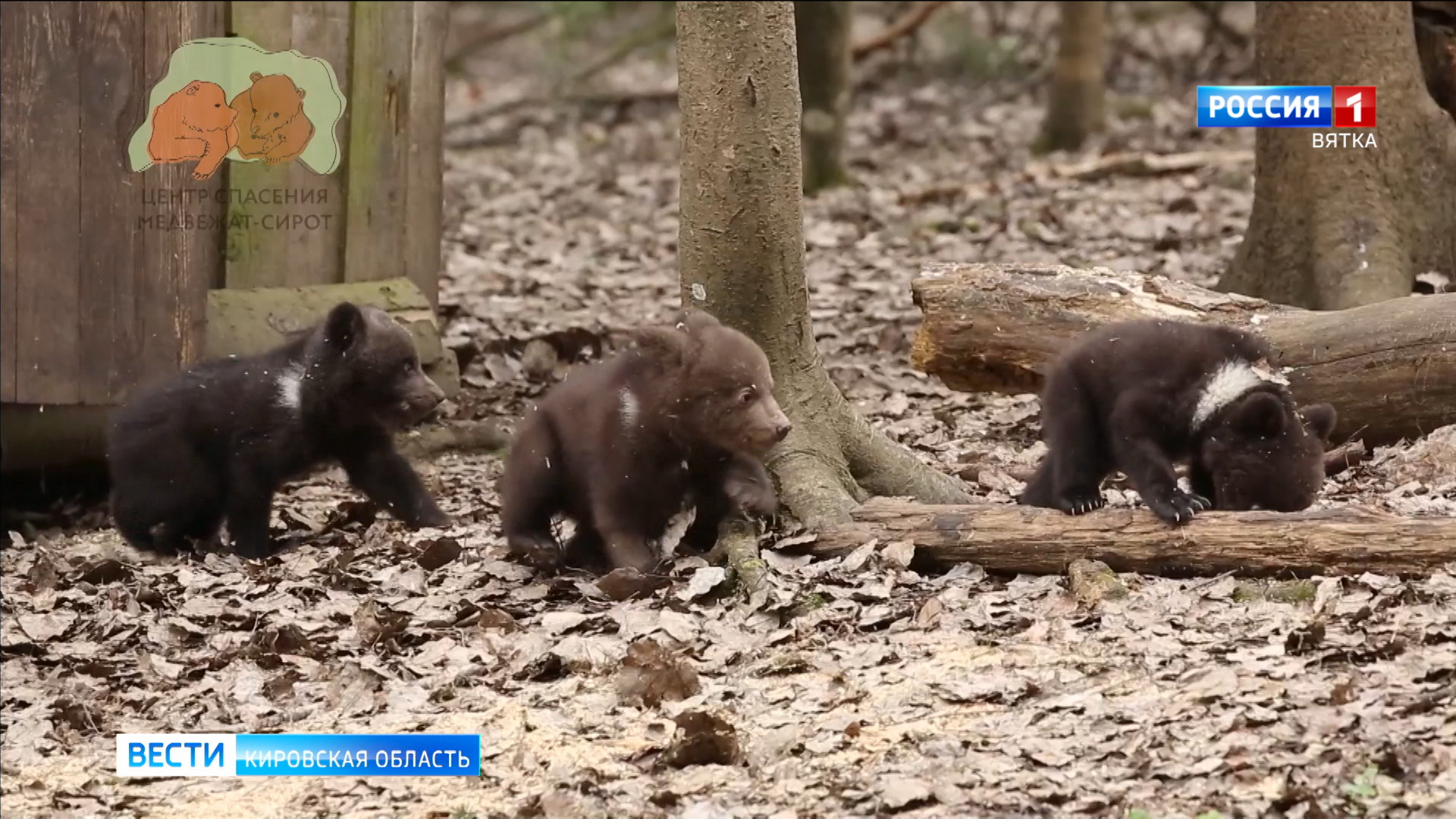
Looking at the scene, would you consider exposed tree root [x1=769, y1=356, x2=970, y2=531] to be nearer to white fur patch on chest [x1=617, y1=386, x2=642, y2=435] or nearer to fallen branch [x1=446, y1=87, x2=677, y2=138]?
white fur patch on chest [x1=617, y1=386, x2=642, y2=435]

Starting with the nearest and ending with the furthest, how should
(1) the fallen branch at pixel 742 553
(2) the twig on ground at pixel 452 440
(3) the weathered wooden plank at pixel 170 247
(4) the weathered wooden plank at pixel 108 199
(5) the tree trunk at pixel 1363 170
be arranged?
(1) the fallen branch at pixel 742 553
(4) the weathered wooden plank at pixel 108 199
(3) the weathered wooden plank at pixel 170 247
(5) the tree trunk at pixel 1363 170
(2) the twig on ground at pixel 452 440

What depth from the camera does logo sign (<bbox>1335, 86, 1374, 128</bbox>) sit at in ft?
31.3

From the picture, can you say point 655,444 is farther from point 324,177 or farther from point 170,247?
point 324,177

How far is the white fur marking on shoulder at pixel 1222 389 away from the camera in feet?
21.5

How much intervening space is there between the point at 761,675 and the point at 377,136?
5994 millimetres

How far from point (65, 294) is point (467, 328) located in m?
3.32

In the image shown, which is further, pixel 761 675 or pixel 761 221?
pixel 761 221

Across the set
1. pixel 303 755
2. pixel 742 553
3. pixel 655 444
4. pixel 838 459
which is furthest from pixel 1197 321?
pixel 303 755

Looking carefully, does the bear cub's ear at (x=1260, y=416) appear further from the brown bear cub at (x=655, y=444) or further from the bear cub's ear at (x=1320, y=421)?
the brown bear cub at (x=655, y=444)

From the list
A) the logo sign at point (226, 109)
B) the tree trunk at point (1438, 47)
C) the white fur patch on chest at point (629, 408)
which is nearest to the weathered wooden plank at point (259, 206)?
the logo sign at point (226, 109)

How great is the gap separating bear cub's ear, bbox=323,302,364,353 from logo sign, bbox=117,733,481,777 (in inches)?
116

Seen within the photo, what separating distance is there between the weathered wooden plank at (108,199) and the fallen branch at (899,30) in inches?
443

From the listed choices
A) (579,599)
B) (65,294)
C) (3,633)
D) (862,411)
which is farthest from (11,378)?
(862,411)

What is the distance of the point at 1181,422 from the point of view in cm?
658
